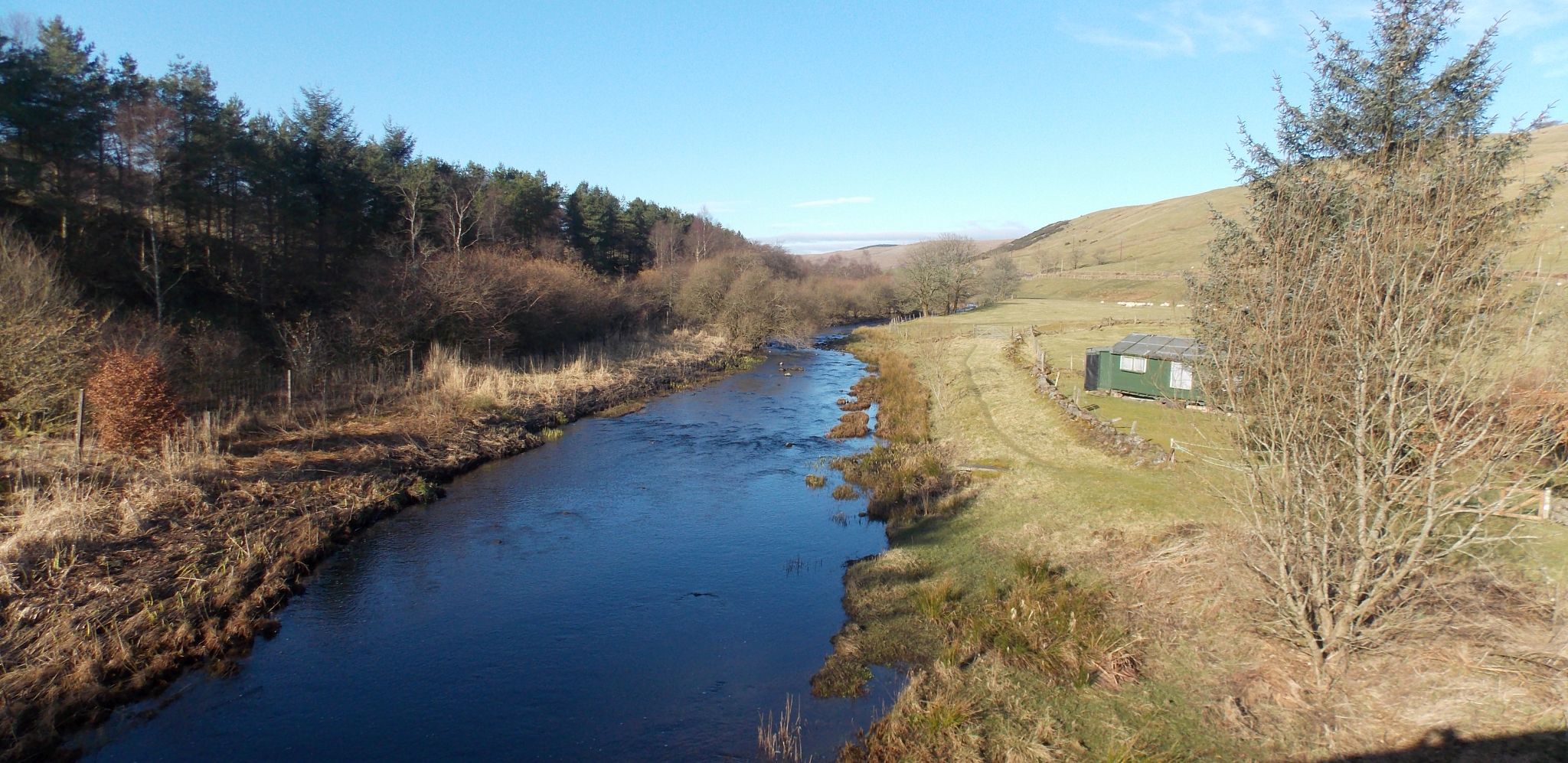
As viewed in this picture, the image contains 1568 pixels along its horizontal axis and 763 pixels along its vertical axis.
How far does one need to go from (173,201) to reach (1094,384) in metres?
32.9

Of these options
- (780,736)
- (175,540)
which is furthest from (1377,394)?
(175,540)

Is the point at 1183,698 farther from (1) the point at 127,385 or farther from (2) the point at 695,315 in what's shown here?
(2) the point at 695,315

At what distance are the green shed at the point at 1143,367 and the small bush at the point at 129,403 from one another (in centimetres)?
2568

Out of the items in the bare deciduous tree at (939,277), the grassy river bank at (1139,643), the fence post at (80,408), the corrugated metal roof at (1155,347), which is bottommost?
the grassy river bank at (1139,643)

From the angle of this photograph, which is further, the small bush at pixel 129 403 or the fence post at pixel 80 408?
the small bush at pixel 129 403

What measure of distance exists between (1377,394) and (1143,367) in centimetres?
1945

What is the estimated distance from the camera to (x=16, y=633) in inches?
396

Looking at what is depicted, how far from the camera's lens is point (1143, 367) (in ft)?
87.9

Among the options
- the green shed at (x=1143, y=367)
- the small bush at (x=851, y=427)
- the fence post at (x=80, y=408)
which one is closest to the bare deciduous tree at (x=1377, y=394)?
the green shed at (x=1143, y=367)

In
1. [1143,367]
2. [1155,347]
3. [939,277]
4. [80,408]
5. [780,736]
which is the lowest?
[780,736]

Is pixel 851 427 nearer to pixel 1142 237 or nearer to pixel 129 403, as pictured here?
pixel 129 403

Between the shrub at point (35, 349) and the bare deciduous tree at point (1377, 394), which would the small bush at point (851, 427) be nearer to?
the bare deciduous tree at point (1377, 394)

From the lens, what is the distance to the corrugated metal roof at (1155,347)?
2566cm

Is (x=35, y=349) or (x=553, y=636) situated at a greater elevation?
(x=35, y=349)
